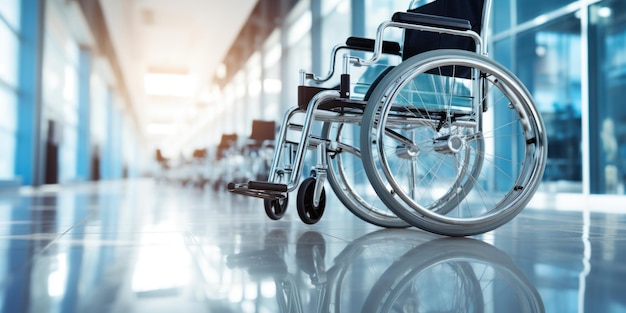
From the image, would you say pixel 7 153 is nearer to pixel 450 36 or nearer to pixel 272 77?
pixel 272 77

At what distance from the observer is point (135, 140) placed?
1190 inches

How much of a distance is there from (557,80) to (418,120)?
349 centimetres

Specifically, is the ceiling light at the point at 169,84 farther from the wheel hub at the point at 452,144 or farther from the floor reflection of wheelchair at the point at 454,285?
the floor reflection of wheelchair at the point at 454,285

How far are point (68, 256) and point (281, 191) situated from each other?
56 centimetres

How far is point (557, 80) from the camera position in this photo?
14.9ft

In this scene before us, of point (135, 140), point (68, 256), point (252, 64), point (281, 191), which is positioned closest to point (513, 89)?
point (281, 191)

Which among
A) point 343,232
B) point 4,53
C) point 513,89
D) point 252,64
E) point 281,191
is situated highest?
point 252,64

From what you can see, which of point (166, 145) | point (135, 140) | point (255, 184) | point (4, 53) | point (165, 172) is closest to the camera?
point (255, 184)

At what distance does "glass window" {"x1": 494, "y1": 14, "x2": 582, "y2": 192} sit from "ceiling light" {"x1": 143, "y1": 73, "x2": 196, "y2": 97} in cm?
1461

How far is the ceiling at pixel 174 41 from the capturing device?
10297mm

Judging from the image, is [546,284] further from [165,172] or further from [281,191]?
[165,172]

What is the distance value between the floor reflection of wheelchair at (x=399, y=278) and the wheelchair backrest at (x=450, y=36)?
702 mm

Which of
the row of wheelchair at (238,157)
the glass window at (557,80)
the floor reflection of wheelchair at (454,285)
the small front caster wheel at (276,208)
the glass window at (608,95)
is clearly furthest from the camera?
the row of wheelchair at (238,157)

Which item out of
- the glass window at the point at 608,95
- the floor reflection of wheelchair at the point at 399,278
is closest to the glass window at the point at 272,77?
the glass window at the point at 608,95
